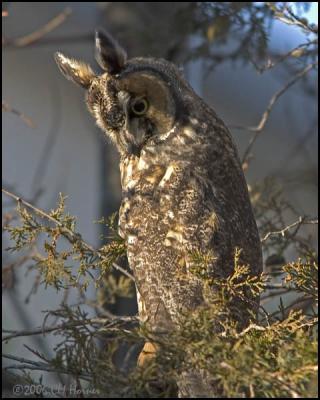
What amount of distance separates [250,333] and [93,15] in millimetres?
4842

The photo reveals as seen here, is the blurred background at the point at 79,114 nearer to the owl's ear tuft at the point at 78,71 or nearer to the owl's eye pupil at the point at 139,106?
the owl's ear tuft at the point at 78,71

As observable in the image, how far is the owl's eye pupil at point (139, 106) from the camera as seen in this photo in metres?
2.38

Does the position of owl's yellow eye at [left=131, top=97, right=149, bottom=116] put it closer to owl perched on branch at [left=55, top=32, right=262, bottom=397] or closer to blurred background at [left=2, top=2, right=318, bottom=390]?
owl perched on branch at [left=55, top=32, right=262, bottom=397]

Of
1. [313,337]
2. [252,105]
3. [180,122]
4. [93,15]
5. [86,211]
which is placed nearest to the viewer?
[313,337]

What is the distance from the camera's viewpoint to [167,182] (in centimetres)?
241

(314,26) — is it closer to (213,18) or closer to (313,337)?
(213,18)

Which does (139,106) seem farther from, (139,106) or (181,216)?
(181,216)

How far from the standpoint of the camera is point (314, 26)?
111 inches

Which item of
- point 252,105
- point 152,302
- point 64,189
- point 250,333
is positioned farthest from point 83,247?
point 252,105

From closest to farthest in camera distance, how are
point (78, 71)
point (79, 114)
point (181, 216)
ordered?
1. point (181, 216)
2. point (78, 71)
3. point (79, 114)

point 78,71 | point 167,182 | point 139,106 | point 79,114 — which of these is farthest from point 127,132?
point 79,114

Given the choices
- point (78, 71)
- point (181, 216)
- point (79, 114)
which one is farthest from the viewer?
point (79, 114)

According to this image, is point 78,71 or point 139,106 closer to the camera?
point 139,106

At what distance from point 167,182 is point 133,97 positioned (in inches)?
10.5
